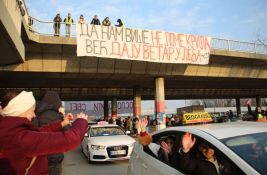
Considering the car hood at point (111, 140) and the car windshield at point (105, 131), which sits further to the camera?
the car windshield at point (105, 131)

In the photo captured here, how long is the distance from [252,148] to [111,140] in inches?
360

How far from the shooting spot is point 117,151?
1199 cm

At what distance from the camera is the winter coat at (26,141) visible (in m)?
2.34

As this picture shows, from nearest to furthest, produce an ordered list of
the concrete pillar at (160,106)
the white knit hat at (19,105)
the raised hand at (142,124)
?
the white knit hat at (19,105), the raised hand at (142,124), the concrete pillar at (160,106)

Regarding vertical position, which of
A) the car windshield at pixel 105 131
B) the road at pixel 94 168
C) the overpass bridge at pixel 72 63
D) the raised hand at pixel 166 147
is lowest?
the road at pixel 94 168

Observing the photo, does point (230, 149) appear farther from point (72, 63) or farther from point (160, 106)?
point (160, 106)

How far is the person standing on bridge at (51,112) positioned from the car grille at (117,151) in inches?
262

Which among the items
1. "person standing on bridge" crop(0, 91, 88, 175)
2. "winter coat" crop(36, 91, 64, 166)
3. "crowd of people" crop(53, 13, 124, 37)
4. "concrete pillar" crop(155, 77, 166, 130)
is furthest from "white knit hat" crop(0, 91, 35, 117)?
"concrete pillar" crop(155, 77, 166, 130)

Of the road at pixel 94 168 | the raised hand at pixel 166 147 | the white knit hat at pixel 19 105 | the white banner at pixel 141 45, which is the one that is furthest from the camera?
the white banner at pixel 141 45

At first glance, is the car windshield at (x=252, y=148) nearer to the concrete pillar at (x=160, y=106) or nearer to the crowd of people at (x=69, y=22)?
the crowd of people at (x=69, y=22)

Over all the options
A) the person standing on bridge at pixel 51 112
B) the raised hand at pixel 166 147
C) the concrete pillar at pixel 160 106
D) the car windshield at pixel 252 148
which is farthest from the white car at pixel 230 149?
the concrete pillar at pixel 160 106

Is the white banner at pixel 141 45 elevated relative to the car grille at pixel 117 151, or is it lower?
elevated

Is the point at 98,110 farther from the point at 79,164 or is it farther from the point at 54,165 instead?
the point at 54,165

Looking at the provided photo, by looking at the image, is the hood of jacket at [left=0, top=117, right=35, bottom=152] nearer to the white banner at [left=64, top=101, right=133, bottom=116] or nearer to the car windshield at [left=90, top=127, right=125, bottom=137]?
the car windshield at [left=90, top=127, right=125, bottom=137]
